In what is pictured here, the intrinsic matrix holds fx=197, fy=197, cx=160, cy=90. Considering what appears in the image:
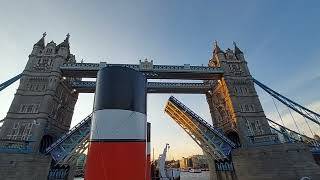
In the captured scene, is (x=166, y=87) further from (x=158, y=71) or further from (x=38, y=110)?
(x=38, y=110)

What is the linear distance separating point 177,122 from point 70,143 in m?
14.8

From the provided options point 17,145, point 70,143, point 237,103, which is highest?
point 237,103

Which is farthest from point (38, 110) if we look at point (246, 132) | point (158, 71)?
point (246, 132)

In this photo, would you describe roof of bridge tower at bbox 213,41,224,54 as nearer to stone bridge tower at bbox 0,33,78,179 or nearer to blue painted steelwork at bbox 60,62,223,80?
blue painted steelwork at bbox 60,62,223,80

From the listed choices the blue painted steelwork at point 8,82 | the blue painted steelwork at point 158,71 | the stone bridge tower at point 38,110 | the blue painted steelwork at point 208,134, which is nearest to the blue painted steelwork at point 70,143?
the stone bridge tower at point 38,110

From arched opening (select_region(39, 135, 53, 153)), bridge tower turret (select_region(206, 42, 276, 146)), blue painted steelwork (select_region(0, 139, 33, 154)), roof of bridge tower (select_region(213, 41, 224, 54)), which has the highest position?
roof of bridge tower (select_region(213, 41, 224, 54))

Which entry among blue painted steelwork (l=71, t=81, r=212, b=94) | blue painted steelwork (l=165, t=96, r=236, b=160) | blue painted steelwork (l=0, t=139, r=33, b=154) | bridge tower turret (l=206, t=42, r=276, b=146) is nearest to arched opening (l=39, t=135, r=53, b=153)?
blue painted steelwork (l=0, t=139, r=33, b=154)

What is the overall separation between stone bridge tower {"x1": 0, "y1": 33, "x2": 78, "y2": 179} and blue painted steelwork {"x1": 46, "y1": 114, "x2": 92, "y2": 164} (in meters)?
1.16

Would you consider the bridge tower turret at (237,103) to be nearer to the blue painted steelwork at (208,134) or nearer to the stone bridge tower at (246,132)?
the stone bridge tower at (246,132)

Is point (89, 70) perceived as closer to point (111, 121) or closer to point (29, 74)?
point (29, 74)

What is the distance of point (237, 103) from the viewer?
90.2 ft

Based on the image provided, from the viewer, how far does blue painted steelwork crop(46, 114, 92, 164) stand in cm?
2161

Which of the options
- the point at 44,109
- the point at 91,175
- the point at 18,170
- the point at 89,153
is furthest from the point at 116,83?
the point at 44,109

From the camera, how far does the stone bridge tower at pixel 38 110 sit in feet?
67.1
